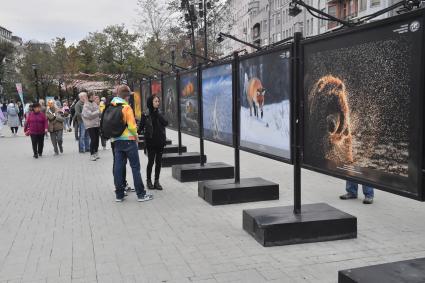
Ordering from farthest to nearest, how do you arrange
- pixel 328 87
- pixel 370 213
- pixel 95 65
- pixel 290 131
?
1. pixel 95 65
2. pixel 370 213
3. pixel 290 131
4. pixel 328 87

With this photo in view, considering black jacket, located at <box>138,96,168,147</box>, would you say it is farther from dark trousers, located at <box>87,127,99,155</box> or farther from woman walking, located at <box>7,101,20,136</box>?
woman walking, located at <box>7,101,20,136</box>

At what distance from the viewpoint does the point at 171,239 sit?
5.42m

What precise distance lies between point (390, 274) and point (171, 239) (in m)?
2.67

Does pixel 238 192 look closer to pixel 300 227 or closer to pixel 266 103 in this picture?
pixel 266 103

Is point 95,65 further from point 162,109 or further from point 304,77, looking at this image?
point 304,77

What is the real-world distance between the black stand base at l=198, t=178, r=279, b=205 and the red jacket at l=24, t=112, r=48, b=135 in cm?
851

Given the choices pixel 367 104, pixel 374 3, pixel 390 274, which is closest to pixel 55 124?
pixel 367 104

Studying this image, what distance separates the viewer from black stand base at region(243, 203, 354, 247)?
5.09m

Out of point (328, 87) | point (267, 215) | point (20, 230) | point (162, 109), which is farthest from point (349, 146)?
point (162, 109)

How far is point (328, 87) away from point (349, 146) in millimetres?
618

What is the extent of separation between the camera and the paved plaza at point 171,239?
4.41 meters

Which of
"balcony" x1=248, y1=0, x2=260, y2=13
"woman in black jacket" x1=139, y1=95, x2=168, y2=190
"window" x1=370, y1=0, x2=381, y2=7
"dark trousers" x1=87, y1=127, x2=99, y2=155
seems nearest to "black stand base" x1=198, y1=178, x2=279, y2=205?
"woman in black jacket" x1=139, y1=95, x2=168, y2=190

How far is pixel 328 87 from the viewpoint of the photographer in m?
4.55

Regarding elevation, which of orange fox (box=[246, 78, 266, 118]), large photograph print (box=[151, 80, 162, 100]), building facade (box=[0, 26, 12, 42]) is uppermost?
building facade (box=[0, 26, 12, 42])
